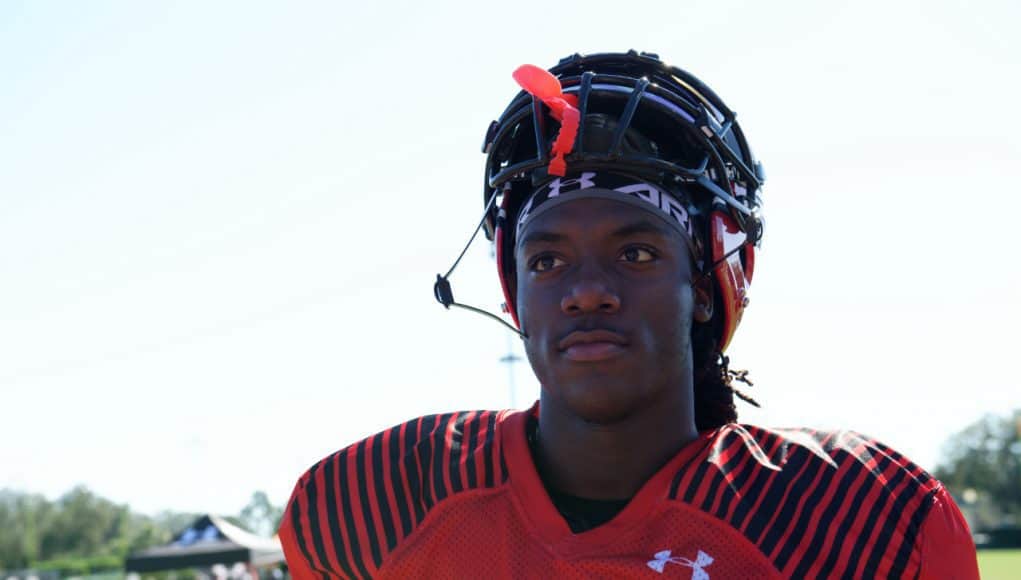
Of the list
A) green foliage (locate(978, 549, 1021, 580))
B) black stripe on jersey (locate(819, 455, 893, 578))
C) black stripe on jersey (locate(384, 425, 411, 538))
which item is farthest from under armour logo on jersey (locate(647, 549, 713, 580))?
green foliage (locate(978, 549, 1021, 580))

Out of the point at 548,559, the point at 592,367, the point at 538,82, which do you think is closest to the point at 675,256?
the point at 592,367

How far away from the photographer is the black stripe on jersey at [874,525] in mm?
2256

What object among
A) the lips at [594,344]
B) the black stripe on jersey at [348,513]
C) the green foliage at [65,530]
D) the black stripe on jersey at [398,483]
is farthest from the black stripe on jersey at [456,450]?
the green foliage at [65,530]

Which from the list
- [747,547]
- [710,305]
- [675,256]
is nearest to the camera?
[747,547]

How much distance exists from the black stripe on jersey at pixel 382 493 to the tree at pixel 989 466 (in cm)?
7220

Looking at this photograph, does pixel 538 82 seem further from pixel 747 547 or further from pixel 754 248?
pixel 747 547

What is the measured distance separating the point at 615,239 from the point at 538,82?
0.41m

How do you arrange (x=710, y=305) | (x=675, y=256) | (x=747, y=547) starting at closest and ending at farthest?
1. (x=747, y=547)
2. (x=675, y=256)
3. (x=710, y=305)

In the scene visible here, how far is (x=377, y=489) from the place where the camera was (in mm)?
2637

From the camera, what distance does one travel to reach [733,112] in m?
2.85

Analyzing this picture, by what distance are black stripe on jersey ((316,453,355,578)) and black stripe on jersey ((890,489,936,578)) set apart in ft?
3.88

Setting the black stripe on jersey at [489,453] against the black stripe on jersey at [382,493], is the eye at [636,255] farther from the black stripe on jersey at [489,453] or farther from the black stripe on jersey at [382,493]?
the black stripe on jersey at [382,493]

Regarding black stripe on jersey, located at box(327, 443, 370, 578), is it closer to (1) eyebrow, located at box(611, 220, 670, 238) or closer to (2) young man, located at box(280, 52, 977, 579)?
(2) young man, located at box(280, 52, 977, 579)

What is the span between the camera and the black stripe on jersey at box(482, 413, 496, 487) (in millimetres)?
2594
